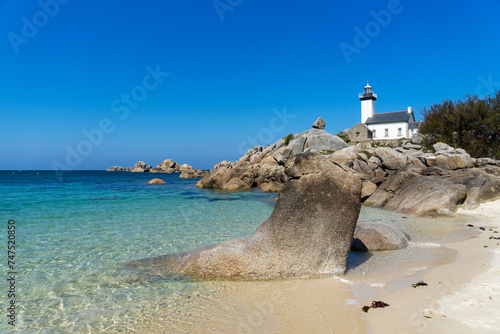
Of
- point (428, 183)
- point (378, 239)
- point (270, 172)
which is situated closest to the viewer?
point (378, 239)

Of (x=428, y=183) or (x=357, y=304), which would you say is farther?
(x=428, y=183)

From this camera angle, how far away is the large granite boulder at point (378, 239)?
9.18m

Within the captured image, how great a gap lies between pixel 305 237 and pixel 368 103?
Result: 74630 millimetres

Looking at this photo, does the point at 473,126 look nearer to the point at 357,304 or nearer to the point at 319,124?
the point at 319,124

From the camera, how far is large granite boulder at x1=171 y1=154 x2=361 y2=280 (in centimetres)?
672

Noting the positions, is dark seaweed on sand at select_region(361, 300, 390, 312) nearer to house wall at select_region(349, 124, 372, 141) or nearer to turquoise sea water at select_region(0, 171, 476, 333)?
turquoise sea water at select_region(0, 171, 476, 333)

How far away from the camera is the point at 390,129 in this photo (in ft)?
227

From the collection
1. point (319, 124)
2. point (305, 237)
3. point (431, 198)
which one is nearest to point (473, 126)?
point (319, 124)

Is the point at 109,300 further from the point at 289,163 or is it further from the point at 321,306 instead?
the point at 289,163

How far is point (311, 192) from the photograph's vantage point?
23.0ft

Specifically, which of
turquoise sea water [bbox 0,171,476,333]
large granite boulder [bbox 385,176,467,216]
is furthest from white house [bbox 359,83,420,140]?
turquoise sea water [bbox 0,171,476,333]

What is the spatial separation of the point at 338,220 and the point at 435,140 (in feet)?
139

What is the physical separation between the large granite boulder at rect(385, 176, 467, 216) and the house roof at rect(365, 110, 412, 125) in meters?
55.4

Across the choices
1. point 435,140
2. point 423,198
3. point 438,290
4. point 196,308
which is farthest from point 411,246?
point 435,140
